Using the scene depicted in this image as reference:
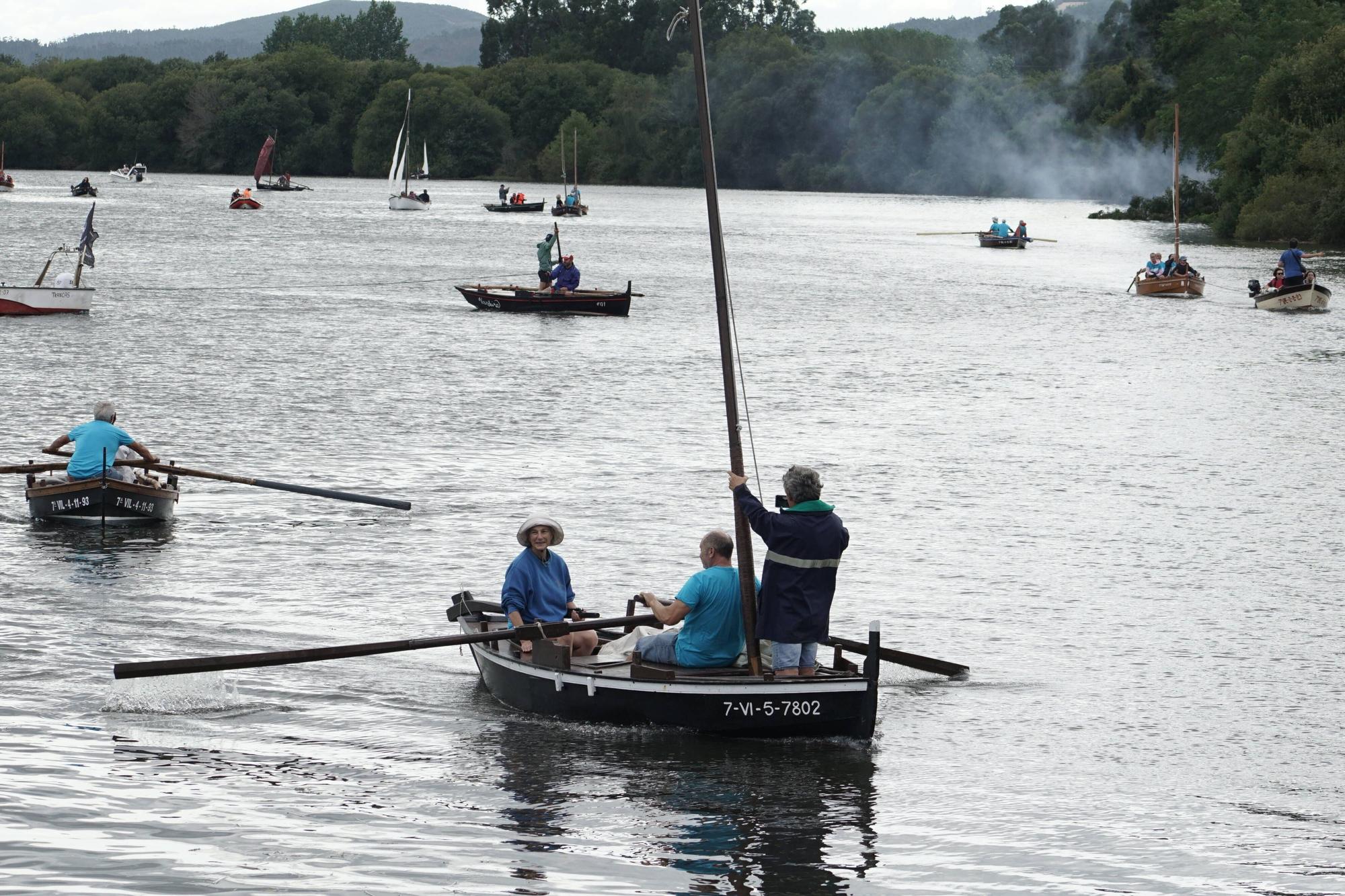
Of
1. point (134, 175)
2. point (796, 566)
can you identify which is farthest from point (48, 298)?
point (134, 175)

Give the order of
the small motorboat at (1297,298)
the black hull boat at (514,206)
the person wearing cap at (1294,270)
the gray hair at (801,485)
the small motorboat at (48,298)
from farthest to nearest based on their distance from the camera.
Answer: the black hull boat at (514,206) < the small motorboat at (1297,298) < the person wearing cap at (1294,270) < the small motorboat at (48,298) < the gray hair at (801,485)

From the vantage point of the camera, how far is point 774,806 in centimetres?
1254

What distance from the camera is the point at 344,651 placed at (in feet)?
45.1

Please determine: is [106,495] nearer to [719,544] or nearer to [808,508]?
[719,544]

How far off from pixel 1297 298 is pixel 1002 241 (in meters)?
37.8

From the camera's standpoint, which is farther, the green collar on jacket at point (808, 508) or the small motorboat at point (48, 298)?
the small motorboat at point (48, 298)

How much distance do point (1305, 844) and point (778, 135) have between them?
188343 millimetres

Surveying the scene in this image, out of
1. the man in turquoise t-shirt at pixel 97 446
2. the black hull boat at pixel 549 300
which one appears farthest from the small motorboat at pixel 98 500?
the black hull boat at pixel 549 300

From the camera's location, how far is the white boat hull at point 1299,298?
182 feet

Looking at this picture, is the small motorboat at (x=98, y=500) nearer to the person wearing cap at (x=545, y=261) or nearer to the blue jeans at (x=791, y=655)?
the blue jeans at (x=791, y=655)

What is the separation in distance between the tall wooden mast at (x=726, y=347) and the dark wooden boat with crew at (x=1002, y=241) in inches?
3154

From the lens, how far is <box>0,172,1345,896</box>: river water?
38.7 feet

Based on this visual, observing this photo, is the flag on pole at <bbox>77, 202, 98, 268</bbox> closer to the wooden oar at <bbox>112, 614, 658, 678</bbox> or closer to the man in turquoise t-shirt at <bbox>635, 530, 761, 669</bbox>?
the wooden oar at <bbox>112, 614, 658, 678</bbox>

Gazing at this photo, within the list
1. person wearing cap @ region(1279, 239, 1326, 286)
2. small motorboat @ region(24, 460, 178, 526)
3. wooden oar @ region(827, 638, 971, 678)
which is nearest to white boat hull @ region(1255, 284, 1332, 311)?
person wearing cap @ region(1279, 239, 1326, 286)
